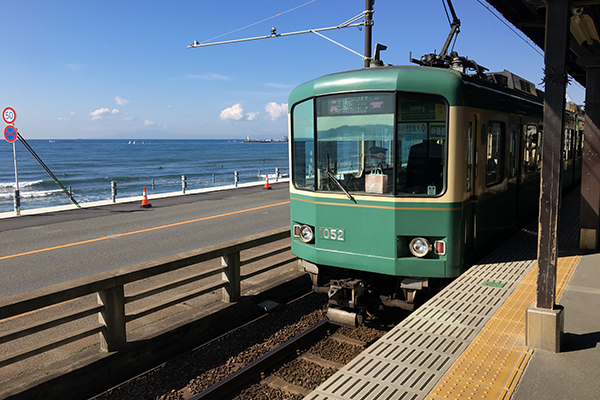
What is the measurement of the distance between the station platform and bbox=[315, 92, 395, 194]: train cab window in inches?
65.8

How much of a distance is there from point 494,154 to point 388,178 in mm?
2219

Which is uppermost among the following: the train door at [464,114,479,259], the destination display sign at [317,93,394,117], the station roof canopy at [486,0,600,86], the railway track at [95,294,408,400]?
the station roof canopy at [486,0,600,86]

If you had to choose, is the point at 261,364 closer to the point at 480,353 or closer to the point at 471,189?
the point at 480,353

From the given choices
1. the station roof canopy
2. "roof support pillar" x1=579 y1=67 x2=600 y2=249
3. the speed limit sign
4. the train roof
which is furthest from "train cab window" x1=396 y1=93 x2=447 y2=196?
the speed limit sign

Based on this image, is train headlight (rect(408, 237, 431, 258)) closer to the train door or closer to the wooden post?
the train door

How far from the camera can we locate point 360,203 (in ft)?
19.2

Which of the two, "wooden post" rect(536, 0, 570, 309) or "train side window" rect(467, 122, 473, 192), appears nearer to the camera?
"wooden post" rect(536, 0, 570, 309)

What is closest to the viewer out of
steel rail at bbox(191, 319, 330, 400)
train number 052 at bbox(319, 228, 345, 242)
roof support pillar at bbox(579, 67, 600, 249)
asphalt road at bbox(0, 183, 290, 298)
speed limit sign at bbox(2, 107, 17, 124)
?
steel rail at bbox(191, 319, 330, 400)

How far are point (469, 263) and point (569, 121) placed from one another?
34.5ft

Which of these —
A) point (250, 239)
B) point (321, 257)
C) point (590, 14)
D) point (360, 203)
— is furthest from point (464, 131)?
point (250, 239)

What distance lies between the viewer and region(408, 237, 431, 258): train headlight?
219 inches

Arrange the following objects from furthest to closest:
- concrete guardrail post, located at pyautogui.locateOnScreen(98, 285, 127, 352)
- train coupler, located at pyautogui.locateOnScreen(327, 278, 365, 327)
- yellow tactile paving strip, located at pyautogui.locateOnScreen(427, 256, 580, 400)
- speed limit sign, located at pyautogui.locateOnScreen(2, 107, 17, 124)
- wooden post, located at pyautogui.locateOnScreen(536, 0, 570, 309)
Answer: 1. speed limit sign, located at pyautogui.locateOnScreen(2, 107, 17, 124)
2. train coupler, located at pyautogui.locateOnScreen(327, 278, 365, 327)
3. concrete guardrail post, located at pyautogui.locateOnScreen(98, 285, 127, 352)
4. wooden post, located at pyautogui.locateOnScreen(536, 0, 570, 309)
5. yellow tactile paving strip, located at pyautogui.locateOnScreen(427, 256, 580, 400)

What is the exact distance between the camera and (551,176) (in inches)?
158

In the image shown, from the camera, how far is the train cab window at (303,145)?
623 centimetres
